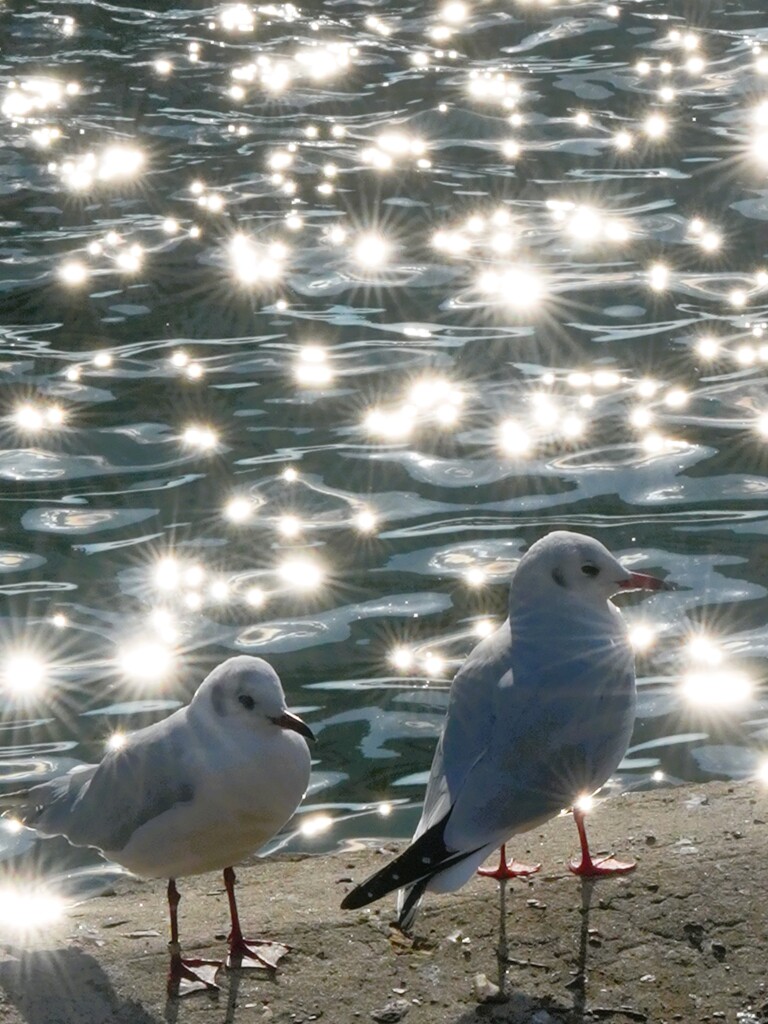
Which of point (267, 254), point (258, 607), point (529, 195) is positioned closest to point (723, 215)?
point (529, 195)

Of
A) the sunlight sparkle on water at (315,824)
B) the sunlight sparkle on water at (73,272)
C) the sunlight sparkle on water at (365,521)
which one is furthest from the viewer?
the sunlight sparkle on water at (73,272)

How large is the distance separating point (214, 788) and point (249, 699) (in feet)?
0.85

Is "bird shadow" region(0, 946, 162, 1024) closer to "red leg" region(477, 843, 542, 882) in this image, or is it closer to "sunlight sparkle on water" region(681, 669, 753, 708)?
"red leg" region(477, 843, 542, 882)

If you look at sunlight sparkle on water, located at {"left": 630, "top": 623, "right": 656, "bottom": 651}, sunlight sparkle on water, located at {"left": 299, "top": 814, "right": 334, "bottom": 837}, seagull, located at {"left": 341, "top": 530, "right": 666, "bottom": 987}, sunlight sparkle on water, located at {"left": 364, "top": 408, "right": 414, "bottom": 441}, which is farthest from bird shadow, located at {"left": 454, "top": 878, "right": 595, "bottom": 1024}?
sunlight sparkle on water, located at {"left": 364, "top": 408, "right": 414, "bottom": 441}

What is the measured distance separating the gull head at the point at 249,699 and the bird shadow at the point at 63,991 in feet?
2.52

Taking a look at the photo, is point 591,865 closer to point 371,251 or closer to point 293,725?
point 293,725

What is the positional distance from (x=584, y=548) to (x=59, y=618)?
10.3 ft

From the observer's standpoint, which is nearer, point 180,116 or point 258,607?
point 258,607

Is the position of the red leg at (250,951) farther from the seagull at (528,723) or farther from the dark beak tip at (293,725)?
the dark beak tip at (293,725)

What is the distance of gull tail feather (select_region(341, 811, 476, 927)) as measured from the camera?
4.59m

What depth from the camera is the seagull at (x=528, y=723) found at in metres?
4.69

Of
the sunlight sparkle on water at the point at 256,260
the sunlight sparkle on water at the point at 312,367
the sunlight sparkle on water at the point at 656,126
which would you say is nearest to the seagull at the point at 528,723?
the sunlight sparkle on water at the point at 312,367

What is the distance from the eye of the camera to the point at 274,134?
13219 mm

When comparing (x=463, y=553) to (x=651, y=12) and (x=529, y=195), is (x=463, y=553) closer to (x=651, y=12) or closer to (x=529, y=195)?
(x=529, y=195)
